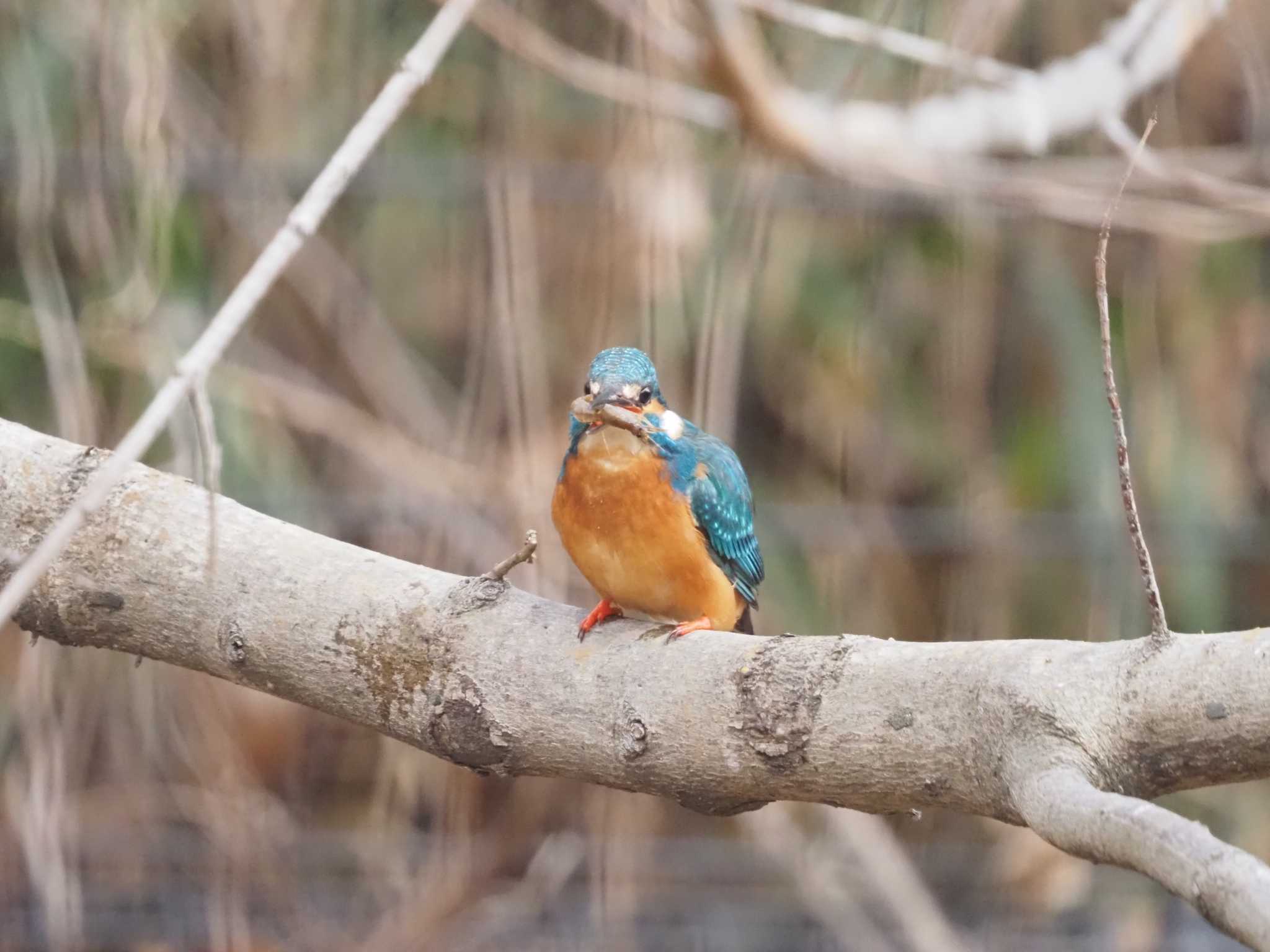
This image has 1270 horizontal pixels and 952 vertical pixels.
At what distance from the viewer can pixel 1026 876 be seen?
404 centimetres

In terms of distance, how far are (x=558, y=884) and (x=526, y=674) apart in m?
2.59

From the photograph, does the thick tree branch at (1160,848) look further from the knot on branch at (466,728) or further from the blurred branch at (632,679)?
the knot on branch at (466,728)

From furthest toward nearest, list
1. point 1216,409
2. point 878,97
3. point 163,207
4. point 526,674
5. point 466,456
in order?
point 1216,409, point 878,97, point 466,456, point 163,207, point 526,674

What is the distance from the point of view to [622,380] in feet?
7.18

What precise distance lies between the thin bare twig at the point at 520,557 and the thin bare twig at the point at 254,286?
0.35m

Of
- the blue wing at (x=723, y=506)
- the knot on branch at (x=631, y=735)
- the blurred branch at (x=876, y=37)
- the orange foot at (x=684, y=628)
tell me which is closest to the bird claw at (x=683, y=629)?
the orange foot at (x=684, y=628)

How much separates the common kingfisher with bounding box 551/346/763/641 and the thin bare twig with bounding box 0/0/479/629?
826 millimetres

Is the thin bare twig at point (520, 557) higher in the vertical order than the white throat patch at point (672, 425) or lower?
lower

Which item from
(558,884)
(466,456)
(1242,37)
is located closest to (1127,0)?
(1242,37)

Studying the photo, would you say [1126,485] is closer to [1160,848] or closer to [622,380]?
[1160,848]

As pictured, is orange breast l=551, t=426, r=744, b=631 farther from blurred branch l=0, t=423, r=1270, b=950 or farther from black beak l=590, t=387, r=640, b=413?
blurred branch l=0, t=423, r=1270, b=950

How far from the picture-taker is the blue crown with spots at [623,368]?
218cm

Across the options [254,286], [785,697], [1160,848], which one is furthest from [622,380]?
[1160,848]

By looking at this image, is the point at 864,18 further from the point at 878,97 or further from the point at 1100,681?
the point at 1100,681
